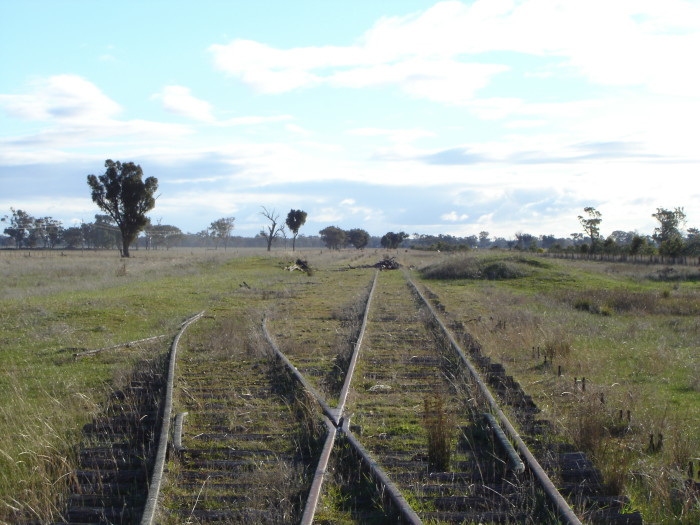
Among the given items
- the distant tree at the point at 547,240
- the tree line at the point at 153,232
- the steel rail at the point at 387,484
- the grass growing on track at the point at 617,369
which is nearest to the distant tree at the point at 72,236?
the tree line at the point at 153,232

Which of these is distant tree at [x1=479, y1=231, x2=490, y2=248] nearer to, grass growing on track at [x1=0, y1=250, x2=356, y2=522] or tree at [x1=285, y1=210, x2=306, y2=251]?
tree at [x1=285, y1=210, x2=306, y2=251]

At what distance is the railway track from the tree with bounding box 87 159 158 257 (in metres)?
61.4

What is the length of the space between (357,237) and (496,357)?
126m

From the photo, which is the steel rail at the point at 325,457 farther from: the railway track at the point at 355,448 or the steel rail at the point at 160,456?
the steel rail at the point at 160,456

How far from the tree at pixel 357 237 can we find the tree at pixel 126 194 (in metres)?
68.5

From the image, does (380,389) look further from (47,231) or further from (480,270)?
(47,231)

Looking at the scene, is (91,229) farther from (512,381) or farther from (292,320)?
(512,381)

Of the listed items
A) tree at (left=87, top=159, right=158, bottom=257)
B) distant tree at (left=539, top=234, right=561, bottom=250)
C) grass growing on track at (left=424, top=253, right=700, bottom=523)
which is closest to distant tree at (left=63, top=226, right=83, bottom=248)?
tree at (left=87, top=159, right=158, bottom=257)

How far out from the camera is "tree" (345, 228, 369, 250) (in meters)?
136

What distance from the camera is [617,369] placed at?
34.6 ft

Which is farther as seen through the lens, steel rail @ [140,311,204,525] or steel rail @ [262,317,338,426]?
steel rail @ [262,317,338,426]

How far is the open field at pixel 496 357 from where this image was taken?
5945mm

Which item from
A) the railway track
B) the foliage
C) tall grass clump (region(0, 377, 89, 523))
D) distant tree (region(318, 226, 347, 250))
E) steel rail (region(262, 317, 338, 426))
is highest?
distant tree (region(318, 226, 347, 250))

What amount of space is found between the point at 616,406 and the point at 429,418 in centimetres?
251
